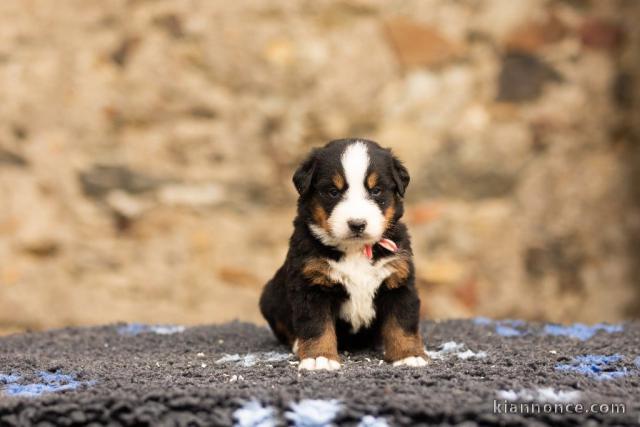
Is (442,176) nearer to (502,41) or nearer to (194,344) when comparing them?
(502,41)

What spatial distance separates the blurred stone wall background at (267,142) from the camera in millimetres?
4344

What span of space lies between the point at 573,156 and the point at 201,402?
343 centimetres

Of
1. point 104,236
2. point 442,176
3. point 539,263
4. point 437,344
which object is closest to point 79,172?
Result: point 104,236

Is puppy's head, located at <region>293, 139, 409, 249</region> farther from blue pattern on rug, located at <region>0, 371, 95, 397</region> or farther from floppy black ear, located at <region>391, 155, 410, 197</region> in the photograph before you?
blue pattern on rug, located at <region>0, 371, 95, 397</region>

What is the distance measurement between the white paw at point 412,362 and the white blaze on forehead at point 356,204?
395mm

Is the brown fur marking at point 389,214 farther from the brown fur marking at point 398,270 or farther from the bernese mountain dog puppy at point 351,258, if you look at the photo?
the brown fur marking at point 398,270

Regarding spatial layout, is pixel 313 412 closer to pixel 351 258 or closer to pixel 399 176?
pixel 351 258

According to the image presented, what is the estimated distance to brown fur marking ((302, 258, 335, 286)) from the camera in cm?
254

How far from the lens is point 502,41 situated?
15.2 feet

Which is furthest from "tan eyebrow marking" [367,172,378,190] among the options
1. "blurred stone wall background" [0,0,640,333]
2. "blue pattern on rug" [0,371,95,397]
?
"blurred stone wall background" [0,0,640,333]

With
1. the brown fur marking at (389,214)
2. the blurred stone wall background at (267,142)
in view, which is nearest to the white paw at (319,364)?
the brown fur marking at (389,214)

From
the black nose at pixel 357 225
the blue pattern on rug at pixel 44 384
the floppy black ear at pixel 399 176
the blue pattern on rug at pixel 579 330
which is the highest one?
the floppy black ear at pixel 399 176

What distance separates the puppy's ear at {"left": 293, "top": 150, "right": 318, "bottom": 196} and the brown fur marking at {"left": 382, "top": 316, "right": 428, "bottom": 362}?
0.52m

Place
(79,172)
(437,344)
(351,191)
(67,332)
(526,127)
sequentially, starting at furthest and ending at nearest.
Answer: (526,127) → (79,172) → (67,332) → (437,344) → (351,191)
